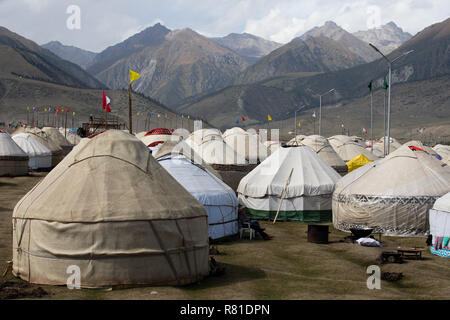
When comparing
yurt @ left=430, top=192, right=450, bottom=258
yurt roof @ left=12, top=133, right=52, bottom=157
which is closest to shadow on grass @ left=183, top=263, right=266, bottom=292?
yurt @ left=430, top=192, right=450, bottom=258

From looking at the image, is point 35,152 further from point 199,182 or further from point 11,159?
point 199,182

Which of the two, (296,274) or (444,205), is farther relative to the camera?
(444,205)

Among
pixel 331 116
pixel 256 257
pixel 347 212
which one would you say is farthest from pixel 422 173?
pixel 331 116

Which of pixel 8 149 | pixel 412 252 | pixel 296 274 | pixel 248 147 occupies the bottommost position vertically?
pixel 296 274

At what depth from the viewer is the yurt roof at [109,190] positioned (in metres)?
12.7

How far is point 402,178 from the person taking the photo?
2316 cm

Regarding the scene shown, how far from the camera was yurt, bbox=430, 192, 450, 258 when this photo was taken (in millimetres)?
18719

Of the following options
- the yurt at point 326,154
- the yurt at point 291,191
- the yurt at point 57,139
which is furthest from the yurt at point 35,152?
the yurt at point 291,191

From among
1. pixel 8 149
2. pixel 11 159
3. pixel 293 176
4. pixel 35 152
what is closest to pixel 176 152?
pixel 293 176

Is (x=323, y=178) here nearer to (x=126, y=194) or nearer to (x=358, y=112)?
(x=126, y=194)

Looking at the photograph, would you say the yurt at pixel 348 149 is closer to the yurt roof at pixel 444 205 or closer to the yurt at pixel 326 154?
the yurt at pixel 326 154

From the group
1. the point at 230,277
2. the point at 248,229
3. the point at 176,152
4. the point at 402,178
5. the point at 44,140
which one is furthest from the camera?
the point at 44,140

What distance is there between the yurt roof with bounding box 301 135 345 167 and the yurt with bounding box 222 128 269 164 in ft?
10.8

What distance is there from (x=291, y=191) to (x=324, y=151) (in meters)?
15.8
